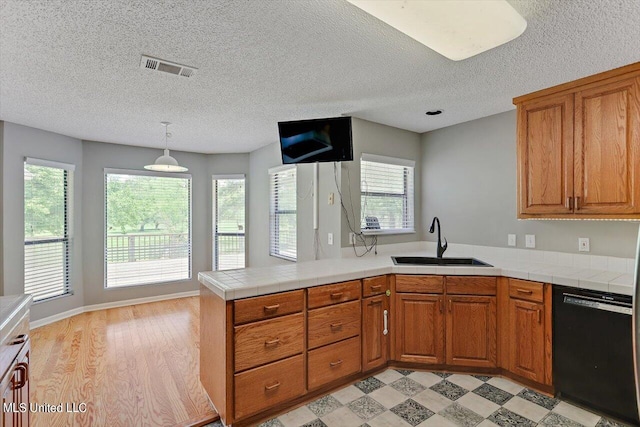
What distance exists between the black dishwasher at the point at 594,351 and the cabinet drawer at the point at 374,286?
1.21 metres

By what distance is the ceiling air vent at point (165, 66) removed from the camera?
217 cm

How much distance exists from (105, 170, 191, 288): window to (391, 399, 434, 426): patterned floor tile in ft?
13.8

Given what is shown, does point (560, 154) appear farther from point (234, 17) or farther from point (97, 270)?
point (97, 270)

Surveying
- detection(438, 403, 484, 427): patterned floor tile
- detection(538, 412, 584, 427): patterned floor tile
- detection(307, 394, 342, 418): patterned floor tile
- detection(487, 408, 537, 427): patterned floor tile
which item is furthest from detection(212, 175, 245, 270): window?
detection(538, 412, 584, 427): patterned floor tile

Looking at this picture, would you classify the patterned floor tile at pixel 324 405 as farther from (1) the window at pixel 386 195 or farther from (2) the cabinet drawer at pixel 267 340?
(1) the window at pixel 386 195

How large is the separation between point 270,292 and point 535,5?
6.95 ft

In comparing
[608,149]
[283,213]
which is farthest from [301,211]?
[608,149]

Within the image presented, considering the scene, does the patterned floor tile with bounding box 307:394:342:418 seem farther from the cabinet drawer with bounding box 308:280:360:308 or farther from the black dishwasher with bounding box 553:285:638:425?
the black dishwasher with bounding box 553:285:638:425

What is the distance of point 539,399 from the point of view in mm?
2314

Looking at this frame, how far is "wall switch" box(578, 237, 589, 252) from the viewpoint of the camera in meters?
2.68

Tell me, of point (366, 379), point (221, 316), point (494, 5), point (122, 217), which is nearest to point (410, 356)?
point (366, 379)

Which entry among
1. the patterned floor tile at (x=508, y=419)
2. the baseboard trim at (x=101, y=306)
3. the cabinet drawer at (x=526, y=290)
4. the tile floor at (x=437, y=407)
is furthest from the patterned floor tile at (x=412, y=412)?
the baseboard trim at (x=101, y=306)

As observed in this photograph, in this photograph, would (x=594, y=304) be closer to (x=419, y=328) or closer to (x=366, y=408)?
(x=419, y=328)

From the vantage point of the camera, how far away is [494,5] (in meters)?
1.45
